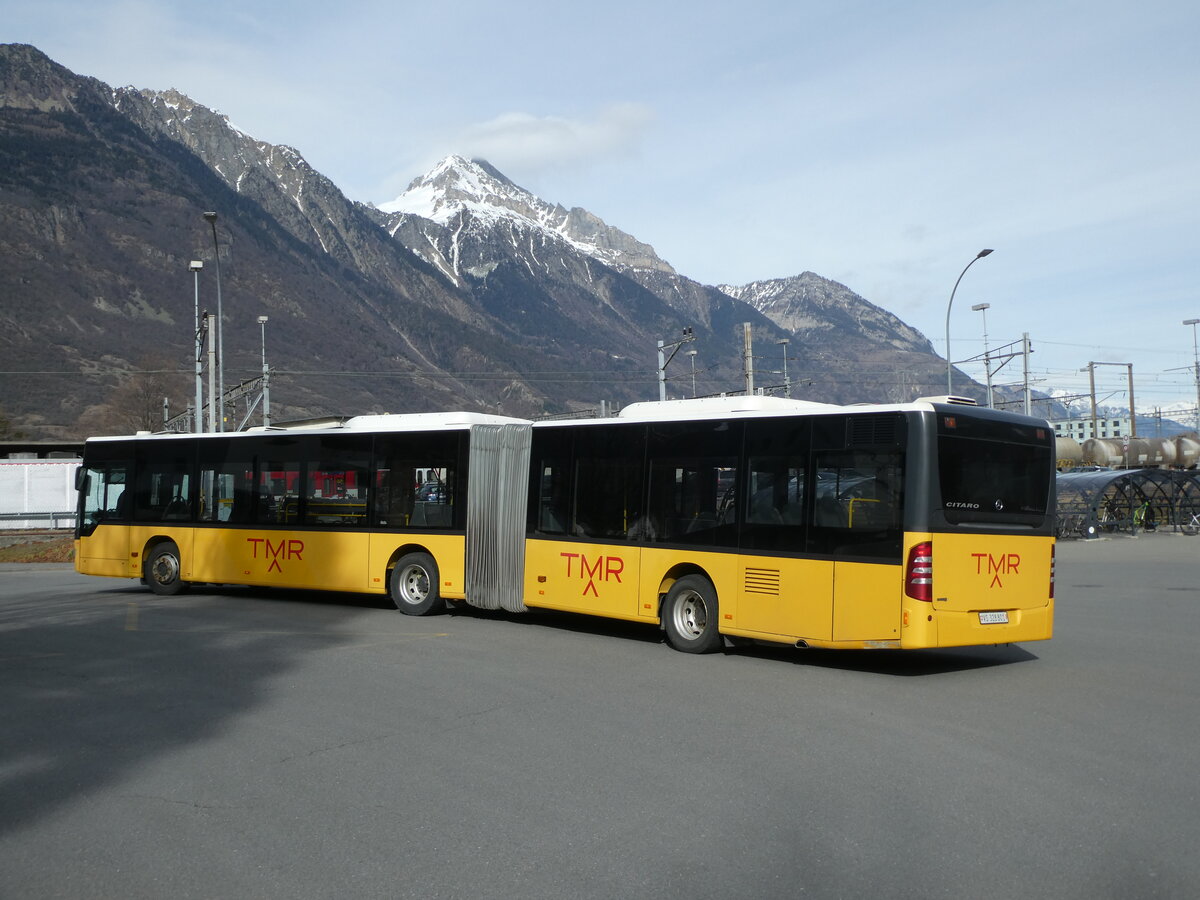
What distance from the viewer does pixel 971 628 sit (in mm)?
11047

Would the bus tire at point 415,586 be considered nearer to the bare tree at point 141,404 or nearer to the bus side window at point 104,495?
the bus side window at point 104,495

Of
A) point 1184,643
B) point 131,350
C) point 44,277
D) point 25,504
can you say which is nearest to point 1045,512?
point 1184,643

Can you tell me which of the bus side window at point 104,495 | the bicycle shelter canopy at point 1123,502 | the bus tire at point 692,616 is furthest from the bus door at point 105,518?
the bicycle shelter canopy at point 1123,502

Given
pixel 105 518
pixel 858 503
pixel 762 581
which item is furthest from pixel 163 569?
pixel 858 503

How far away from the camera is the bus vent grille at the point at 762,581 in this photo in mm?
12008

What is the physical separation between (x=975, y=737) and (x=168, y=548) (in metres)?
15.3

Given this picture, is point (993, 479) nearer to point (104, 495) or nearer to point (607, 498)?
point (607, 498)

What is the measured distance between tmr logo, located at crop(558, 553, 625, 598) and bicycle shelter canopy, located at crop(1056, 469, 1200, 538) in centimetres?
3312

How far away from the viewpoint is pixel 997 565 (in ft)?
37.1

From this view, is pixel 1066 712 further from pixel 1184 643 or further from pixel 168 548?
pixel 168 548

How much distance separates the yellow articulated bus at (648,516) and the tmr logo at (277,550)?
0.03 metres

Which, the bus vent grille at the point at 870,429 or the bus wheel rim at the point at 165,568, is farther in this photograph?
the bus wheel rim at the point at 165,568

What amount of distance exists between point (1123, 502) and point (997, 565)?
4051 cm

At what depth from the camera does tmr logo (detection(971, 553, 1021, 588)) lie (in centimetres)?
1116
